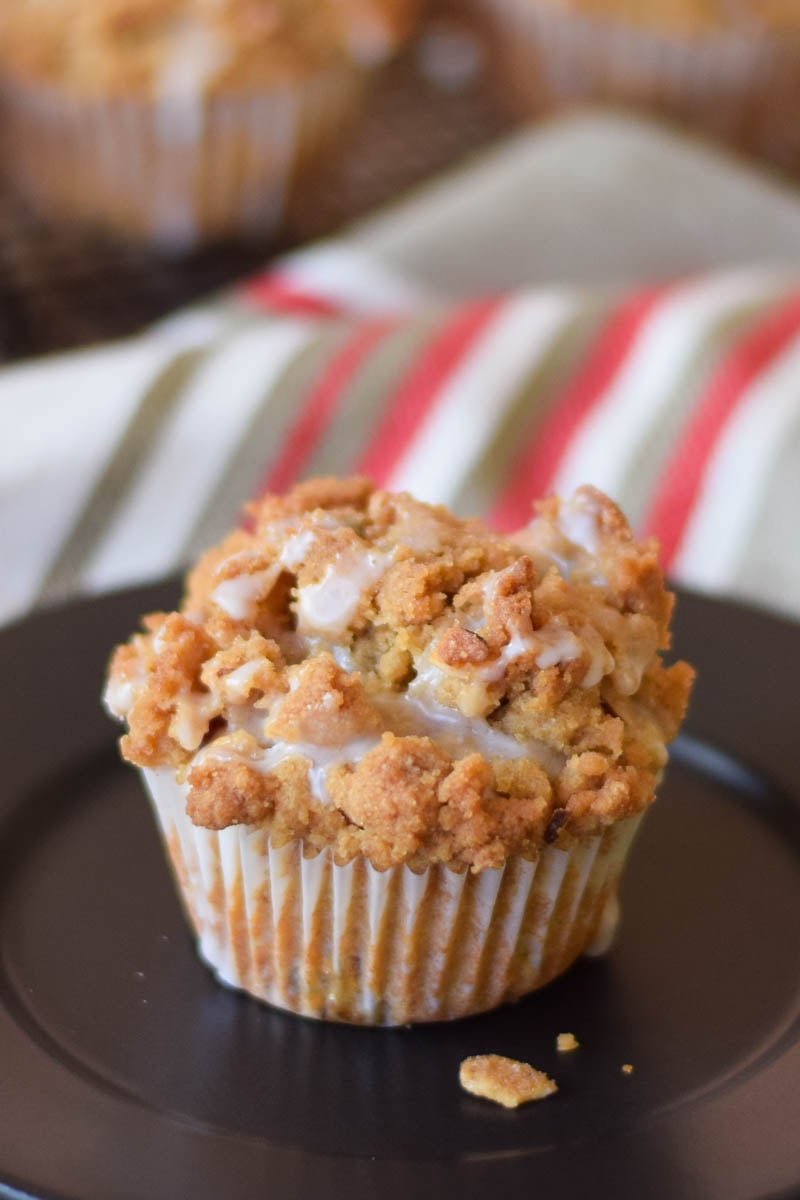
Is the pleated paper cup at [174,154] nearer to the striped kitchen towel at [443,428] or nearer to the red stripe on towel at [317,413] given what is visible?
the striped kitchen towel at [443,428]

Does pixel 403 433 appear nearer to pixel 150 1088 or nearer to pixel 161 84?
pixel 161 84

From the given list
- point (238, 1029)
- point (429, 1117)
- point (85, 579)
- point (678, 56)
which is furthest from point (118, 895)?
point (678, 56)

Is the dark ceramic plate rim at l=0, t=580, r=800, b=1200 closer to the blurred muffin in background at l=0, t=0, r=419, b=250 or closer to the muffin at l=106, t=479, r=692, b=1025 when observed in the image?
the muffin at l=106, t=479, r=692, b=1025

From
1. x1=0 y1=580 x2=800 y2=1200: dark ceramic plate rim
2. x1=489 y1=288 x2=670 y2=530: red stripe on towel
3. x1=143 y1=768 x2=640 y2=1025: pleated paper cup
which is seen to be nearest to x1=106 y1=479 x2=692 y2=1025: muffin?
x1=143 y1=768 x2=640 y2=1025: pleated paper cup

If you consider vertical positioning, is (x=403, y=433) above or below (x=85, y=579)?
above

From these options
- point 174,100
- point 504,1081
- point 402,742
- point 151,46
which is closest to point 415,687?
point 402,742

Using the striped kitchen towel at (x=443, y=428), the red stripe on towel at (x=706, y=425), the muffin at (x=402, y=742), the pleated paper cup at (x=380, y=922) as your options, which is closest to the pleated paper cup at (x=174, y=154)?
the striped kitchen towel at (x=443, y=428)
